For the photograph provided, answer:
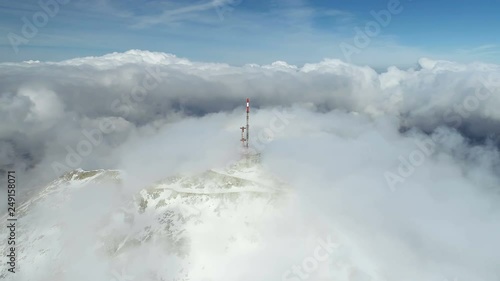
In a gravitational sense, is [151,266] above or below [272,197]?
below

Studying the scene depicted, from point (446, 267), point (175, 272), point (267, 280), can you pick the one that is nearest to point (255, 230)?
point (267, 280)

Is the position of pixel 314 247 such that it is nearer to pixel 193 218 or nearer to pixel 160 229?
pixel 193 218

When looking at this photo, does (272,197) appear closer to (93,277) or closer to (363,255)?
(363,255)

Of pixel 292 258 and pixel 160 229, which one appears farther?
pixel 160 229

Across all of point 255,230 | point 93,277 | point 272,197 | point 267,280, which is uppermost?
point 272,197

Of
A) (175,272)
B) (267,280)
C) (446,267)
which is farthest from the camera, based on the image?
(446,267)

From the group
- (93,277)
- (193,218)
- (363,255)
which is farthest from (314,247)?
(93,277)

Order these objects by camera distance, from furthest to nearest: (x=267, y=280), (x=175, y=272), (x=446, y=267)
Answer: (x=446, y=267)
(x=175, y=272)
(x=267, y=280)
